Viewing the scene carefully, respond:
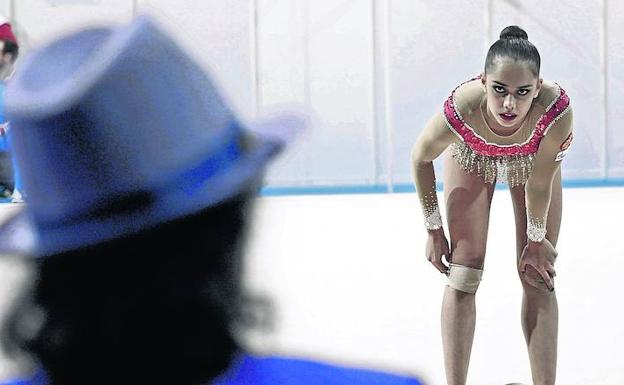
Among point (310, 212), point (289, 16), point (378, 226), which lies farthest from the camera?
point (289, 16)

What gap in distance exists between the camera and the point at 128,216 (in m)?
0.47

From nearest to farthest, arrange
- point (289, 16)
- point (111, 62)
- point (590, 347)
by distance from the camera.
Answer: point (111, 62) → point (590, 347) → point (289, 16)

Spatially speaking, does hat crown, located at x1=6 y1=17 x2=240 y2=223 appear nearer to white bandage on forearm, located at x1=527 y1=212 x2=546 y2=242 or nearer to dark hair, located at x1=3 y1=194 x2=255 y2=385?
dark hair, located at x1=3 y1=194 x2=255 y2=385

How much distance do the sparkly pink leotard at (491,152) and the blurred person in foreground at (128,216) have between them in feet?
5.41

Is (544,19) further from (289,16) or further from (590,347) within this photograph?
(590,347)

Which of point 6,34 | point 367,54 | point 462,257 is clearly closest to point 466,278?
point 462,257

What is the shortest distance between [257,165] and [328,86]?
601 centimetres

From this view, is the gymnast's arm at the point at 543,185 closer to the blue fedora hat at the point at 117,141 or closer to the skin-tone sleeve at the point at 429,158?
the skin-tone sleeve at the point at 429,158

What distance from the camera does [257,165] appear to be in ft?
1.65

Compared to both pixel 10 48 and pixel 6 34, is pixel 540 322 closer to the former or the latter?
pixel 10 48

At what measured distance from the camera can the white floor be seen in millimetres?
2490

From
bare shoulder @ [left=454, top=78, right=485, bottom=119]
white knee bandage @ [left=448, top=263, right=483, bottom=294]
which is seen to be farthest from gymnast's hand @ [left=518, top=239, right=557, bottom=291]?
bare shoulder @ [left=454, top=78, right=485, bottom=119]

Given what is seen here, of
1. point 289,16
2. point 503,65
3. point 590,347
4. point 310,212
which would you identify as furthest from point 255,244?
point 289,16

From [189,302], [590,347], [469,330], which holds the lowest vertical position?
[590,347]
